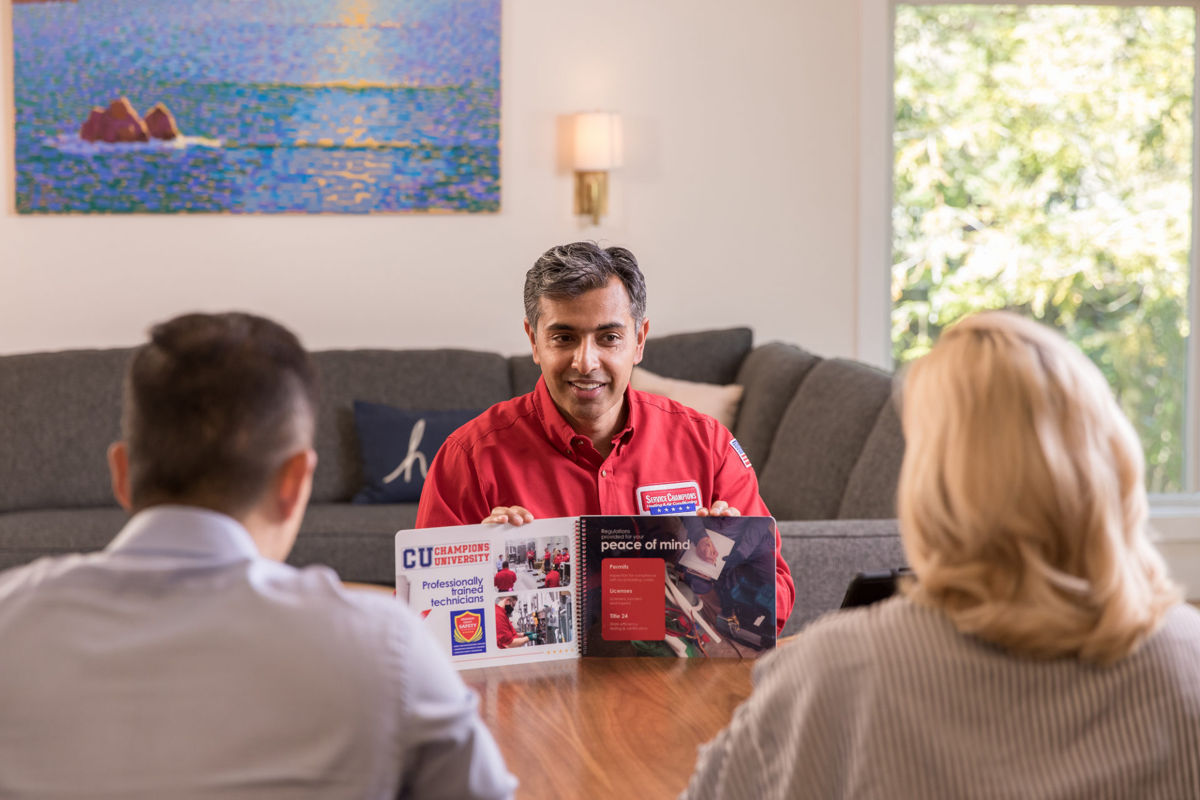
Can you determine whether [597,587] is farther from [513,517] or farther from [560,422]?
[560,422]

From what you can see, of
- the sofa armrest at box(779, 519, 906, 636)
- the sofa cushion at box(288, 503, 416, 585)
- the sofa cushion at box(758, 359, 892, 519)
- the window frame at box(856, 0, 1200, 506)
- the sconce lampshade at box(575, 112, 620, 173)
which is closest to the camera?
the sofa armrest at box(779, 519, 906, 636)

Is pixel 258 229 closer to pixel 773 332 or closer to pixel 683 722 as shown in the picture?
pixel 773 332

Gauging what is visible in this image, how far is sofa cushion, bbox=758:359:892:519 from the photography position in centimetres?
313

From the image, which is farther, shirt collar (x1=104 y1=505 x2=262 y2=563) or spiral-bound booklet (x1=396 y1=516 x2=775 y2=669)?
spiral-bound booklet (x1=396 y1=516 x2=775 y2=669)

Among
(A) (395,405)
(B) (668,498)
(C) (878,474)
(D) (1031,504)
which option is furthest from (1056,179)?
(D) (1031,504)

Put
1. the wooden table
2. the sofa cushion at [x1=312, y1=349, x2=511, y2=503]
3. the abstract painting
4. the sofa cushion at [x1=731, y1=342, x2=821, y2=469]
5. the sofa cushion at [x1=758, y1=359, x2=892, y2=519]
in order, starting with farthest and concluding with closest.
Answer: the abstract painting
the sofa cushion at [x1=312, y1=349, x2=511, y2=503]
the sofa cushion at [x1=731, y1=342, x2=821, y2=469]
the sofa cushion at [x1=758, y1=359, x2=892, y2=519]
the wooden table

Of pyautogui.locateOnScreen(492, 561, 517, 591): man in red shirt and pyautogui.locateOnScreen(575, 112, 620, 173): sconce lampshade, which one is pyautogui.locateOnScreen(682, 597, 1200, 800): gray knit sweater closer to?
pyautogui.locateOnScreen(492, 561, 517, 591): man in red shirt

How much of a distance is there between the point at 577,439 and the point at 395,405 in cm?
220

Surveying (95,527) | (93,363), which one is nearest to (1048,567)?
(95,527)

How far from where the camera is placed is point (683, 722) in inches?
55.0

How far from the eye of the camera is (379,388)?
405 centimetres

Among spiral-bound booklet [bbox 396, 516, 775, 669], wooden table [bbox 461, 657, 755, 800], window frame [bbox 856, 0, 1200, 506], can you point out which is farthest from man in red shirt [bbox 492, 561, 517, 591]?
window frame [bbox 856, 0, 1200, 506]

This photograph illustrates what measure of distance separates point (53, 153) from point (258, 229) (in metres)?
0.74

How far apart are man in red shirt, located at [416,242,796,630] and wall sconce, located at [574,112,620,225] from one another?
2.37 meters
